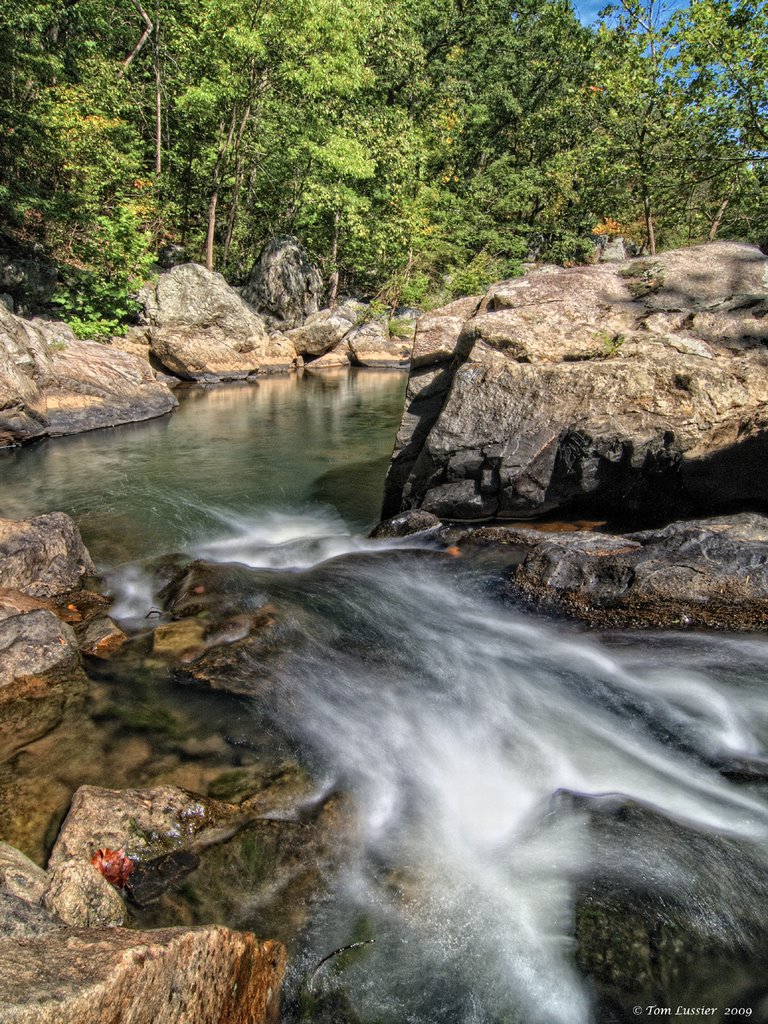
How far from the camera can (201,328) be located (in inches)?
765

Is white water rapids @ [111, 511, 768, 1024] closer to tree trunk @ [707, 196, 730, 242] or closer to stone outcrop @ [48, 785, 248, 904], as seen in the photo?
stone outcrop @ [48, 785, 248, 904]

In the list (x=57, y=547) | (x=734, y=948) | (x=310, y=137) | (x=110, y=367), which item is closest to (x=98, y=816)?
(x=734, y=948)

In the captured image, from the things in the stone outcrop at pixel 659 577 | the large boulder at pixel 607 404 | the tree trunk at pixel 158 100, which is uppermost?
the tree trunk at pixel 158 100

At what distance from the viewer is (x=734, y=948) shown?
239cm

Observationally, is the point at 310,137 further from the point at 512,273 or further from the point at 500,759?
the point at 500,759

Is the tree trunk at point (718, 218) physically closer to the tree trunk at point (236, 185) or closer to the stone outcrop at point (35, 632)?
the tree trunk at point (236, 185)

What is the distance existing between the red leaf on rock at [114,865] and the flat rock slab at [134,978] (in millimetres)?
856

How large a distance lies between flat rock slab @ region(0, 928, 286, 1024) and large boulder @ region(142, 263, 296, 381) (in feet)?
60.7

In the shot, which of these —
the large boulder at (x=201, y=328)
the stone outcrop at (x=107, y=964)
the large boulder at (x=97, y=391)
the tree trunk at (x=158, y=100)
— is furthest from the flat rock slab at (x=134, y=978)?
the tree trunk at (x=158, y=100)

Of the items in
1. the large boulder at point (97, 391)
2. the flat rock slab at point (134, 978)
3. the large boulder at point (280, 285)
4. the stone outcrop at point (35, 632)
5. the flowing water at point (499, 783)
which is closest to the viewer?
the flat rock slab at point (134, 978)

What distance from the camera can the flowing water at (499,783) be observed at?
235cm

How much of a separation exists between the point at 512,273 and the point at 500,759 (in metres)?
28.7

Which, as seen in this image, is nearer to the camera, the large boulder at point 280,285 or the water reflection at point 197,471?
the water reflection at point 197,471

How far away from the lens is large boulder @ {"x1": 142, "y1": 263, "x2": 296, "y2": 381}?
60.8 ft
